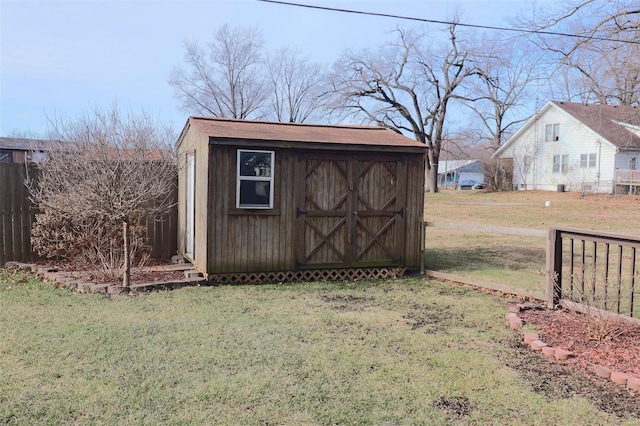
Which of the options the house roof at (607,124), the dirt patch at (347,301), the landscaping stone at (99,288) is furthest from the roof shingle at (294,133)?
the house roof at (607,124)

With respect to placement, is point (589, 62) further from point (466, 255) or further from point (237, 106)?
point (237, 106)

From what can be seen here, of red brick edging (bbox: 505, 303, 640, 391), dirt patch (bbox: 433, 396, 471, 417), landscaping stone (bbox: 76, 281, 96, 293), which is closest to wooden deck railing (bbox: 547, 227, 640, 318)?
red brick edging (bbox: 505, 303, 640, 391)

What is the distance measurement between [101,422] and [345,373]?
6.09 feet

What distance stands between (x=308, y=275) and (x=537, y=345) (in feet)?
13.8

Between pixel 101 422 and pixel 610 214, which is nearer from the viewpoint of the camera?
pixel 101 422

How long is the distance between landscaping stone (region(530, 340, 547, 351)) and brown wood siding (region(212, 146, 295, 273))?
13.6 ft

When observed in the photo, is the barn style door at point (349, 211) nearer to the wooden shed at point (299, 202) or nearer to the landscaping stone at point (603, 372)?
the wooden shed at point (299, 202)

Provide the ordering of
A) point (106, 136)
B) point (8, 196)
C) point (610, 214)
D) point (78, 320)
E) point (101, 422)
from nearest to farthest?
point (101, 422)
point (78, 320)
point (106, 136)
point (8, 196)
point (610, 214)

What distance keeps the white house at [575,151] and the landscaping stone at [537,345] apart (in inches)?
1015

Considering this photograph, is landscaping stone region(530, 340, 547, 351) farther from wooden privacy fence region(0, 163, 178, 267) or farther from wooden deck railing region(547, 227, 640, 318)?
wooden privacy fence region(0, 163, 178, 267)

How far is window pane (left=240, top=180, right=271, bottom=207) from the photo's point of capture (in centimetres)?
782

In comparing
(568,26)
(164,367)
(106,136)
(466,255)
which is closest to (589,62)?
(568,26)

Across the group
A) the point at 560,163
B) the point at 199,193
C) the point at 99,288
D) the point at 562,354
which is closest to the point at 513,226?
the point at 199,193

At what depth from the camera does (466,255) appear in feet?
36.4
